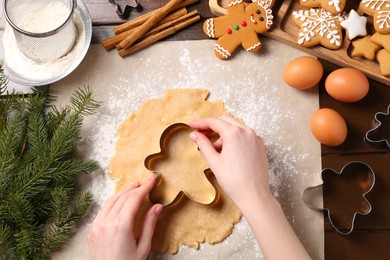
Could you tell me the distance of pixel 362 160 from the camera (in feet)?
4.72

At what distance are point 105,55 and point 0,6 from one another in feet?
1.17

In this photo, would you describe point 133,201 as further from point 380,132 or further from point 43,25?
point 380,132

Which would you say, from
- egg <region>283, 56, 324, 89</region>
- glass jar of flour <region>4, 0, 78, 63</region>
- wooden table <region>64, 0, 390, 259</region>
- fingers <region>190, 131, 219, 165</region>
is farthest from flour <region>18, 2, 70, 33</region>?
egg <region>283, 56, 324, 89</region>

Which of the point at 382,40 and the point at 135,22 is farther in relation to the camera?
the point at 135,22

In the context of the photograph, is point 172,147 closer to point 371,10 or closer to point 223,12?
point 223,12

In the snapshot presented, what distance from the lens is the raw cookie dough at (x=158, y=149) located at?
4.63ft

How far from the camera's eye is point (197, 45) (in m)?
1.54

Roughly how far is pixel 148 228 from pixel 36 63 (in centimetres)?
57

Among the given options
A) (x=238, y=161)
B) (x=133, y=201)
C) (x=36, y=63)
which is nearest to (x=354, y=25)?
(x=238, y=161)

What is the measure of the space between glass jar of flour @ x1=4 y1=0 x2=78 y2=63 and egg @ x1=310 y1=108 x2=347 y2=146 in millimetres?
708

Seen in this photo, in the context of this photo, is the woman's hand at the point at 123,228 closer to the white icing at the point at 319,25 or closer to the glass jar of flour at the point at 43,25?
the glass jar of flour at the point at 43,25

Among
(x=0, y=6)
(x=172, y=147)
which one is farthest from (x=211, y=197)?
(x=0, y=6)

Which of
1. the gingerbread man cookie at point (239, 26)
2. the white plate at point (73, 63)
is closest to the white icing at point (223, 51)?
the gingerbread man cookie at point (239, 26)

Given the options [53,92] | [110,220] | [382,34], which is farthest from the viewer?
[53,92]
